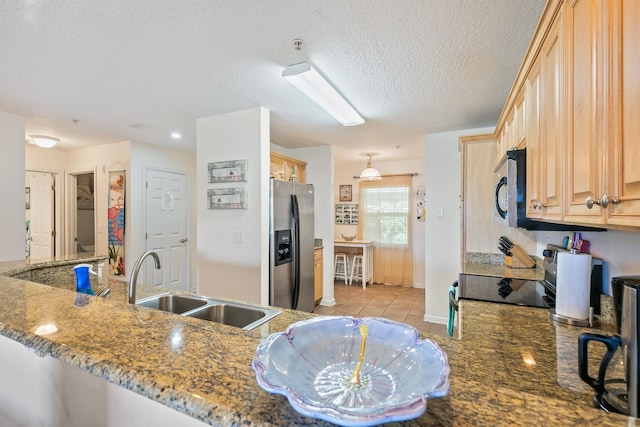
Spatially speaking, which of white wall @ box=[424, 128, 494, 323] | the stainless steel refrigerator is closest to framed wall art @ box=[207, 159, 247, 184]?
the stainless steel refrigerator

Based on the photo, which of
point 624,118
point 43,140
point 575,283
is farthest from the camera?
point 43,140

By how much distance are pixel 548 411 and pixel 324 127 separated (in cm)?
327

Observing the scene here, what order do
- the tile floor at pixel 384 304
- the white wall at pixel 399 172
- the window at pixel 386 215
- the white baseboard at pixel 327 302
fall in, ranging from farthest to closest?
the window at pixel 386 215 → the white wall at pixel 399 172 → the white baseboard at pixel 327 302 → the tile floor at pixel 384 304

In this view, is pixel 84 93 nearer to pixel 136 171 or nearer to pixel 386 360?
pixel 136 171

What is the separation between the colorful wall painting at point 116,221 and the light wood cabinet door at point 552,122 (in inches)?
179

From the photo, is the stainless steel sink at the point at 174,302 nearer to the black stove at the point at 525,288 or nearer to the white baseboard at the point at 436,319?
the black stove at the point at 525,288

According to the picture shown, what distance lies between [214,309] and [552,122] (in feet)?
5.61

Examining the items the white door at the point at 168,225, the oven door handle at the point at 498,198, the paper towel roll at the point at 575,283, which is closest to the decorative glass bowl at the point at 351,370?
the paper towel roll at the point at 575,283

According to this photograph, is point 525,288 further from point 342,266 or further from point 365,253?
point 342,266

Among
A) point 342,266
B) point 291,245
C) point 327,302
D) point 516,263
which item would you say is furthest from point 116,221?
point 516,263

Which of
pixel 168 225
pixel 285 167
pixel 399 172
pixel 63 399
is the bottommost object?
pixel 63 399

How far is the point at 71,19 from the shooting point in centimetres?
154

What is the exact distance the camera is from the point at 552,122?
1216 millimetres

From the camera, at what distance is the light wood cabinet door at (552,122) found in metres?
1.12
